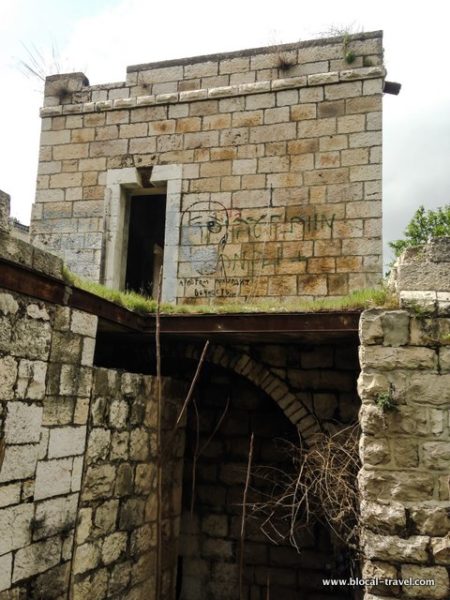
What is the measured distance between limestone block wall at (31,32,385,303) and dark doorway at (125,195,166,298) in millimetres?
1471

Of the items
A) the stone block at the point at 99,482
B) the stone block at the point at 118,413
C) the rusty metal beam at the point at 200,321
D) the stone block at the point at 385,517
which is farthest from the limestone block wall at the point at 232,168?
the stone block at the point at 385,517

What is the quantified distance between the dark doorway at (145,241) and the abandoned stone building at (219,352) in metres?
0.07

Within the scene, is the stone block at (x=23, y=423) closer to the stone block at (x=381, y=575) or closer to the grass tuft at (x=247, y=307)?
the grass tuft at (x=247, y=307)

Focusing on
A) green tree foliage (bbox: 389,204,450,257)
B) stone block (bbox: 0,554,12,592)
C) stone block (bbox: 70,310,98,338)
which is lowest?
stone block (bbox: 0,554,12,592)

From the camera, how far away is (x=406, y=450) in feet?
10.8

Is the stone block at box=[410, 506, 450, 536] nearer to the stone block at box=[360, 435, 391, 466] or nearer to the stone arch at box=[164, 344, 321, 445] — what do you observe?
the stone block at box=[360, 435, 391, 466]

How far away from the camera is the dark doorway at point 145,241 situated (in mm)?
8555

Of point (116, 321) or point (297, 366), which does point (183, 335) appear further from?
point (297, 366)

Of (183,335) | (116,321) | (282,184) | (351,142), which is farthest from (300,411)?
(351,142)

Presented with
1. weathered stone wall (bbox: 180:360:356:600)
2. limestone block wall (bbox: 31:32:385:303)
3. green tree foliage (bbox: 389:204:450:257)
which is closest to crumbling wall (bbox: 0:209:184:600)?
weathered stone wall (bbox: 180:360:356:600)

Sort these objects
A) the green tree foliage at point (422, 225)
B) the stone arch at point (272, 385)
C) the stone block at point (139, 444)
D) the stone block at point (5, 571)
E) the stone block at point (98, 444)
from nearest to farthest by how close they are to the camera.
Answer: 1. the stone block at point (5, 571)
2. the stone block at point (98, 444)
3. the stone block at point (139, 444)
4. the stone arch at point (272, 385)
5. the green tree foliage at point (422, 225)

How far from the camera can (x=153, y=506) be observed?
4789 millimetres

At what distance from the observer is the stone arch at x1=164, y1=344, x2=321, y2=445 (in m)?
5.02

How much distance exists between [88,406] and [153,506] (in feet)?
4.78
